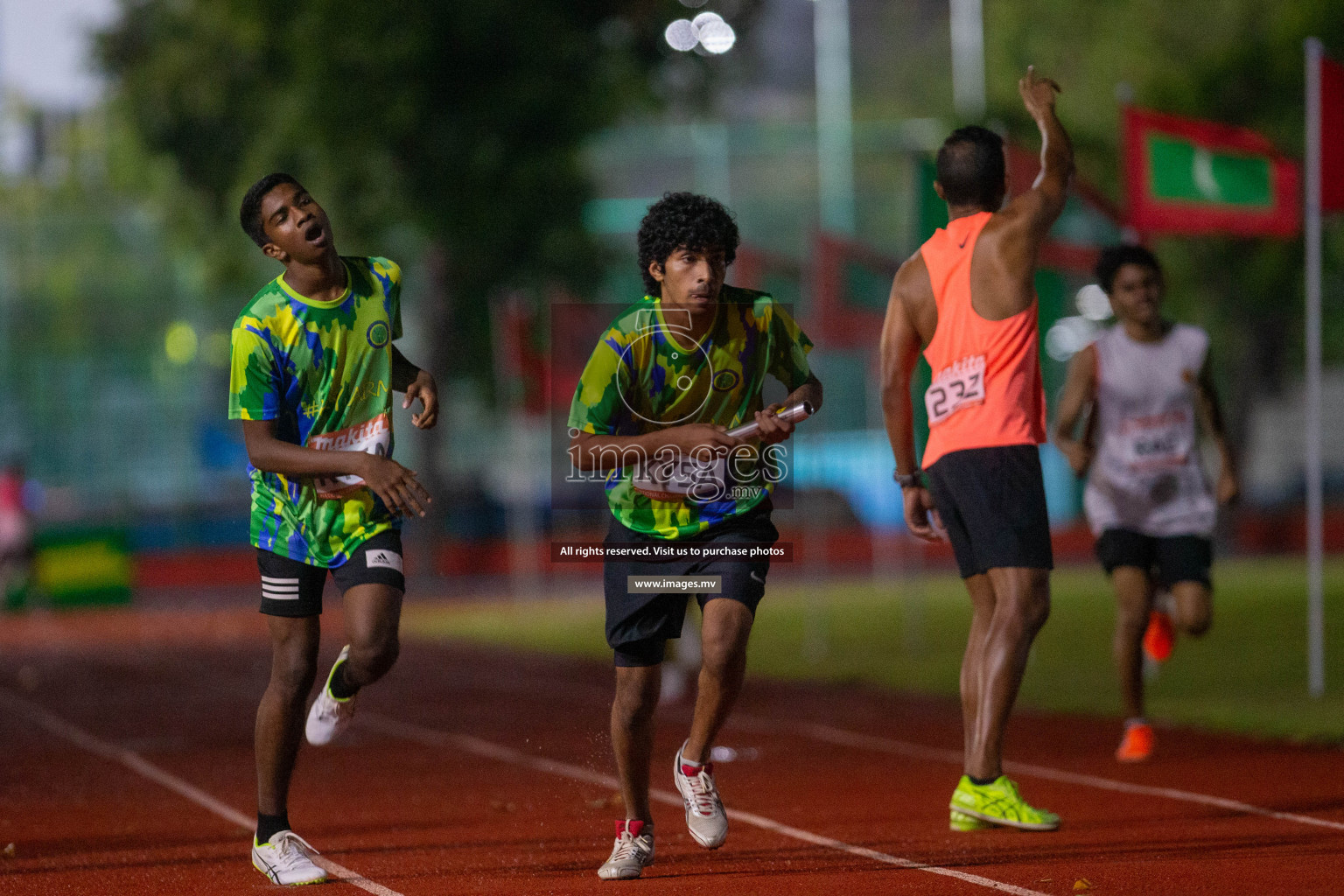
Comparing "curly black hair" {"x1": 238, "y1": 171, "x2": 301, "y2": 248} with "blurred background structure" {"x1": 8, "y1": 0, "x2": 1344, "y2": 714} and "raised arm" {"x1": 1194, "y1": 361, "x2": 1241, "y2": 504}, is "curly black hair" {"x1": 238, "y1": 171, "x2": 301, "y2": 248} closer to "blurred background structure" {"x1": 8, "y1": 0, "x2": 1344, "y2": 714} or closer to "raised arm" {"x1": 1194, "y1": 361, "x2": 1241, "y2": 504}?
"raised arm" {"x1": 1194, "y1": 361, "x2": 1241, "y2": 504}

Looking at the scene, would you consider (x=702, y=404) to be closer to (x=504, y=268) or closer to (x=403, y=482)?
(x=403, y=482)

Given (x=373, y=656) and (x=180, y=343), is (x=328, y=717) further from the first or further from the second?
(x=180, y=343)

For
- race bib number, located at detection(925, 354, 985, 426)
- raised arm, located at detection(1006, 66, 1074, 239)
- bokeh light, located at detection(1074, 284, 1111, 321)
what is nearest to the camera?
raised arm, located at detection(1006, 66, 1074, 239)

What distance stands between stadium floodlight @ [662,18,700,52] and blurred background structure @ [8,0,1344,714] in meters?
0.13

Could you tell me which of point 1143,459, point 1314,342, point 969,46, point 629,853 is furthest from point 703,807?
point 969,46

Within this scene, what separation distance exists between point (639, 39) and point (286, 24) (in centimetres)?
606

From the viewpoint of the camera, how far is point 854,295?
1588 centimetres

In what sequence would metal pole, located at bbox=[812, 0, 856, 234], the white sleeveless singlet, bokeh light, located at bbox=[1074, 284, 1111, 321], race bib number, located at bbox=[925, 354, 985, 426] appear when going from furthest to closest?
metal pole, located at bbox=[812, 0, 856, 234] < bokeh light, located at bbox=[1074, 284, 1111, 321] < the white sleeveless singlet < race bib number, located at bbox=[925, 354, 985, 426]

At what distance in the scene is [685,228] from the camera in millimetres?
5582

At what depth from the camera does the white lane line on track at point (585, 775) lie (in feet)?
18.2

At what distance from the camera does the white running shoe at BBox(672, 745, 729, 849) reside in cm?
567

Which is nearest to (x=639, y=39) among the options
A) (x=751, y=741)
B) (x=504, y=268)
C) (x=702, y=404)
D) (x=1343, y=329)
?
(x=504, y=268)

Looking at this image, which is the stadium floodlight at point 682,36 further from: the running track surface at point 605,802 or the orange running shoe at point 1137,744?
the orange running shoe at point 1137,744

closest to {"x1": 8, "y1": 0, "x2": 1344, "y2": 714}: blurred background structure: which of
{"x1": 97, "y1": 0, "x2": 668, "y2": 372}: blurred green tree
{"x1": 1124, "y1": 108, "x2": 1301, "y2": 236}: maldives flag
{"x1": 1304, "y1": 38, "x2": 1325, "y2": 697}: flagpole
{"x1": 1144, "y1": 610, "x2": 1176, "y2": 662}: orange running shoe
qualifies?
{"x1": 97, "y1": 0, "x2": 668, "y2": 372}: blurred green tree
